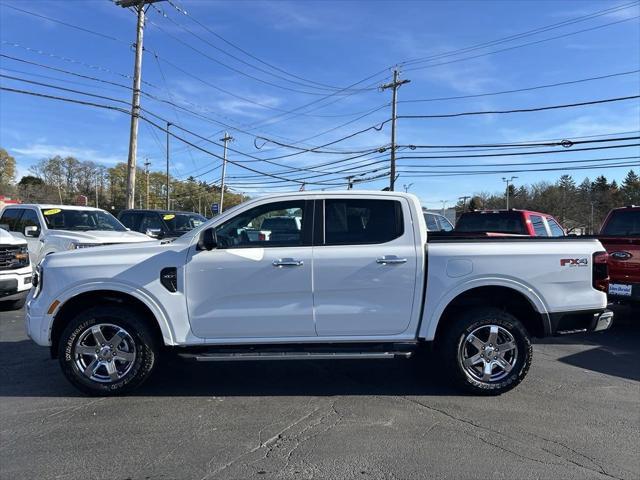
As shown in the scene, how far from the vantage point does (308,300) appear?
470 cm

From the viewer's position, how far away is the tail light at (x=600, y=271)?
4984 millimetres

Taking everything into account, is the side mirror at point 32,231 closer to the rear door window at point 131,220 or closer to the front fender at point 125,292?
the rear door window at point 131,220

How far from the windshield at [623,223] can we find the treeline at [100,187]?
285ft

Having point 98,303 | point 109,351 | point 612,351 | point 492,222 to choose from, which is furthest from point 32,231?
point 612,351

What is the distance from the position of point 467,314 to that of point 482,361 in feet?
1.51

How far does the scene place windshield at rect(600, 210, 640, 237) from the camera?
8.77 m

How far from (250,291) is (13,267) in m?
6.10

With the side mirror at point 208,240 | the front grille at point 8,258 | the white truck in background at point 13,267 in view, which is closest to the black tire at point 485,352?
the side mirror at point 208,240

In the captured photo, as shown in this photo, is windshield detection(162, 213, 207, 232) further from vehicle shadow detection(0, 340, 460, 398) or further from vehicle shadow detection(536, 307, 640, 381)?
vehicle shadow detection(536, 307, 640, 381)

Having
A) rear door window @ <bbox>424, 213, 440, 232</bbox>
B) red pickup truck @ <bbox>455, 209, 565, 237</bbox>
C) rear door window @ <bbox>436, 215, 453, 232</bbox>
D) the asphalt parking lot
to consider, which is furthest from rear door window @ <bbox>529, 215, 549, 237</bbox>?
the asphalt parking lot

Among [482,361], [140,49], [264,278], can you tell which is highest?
[140,49]

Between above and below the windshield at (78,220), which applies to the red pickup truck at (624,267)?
below

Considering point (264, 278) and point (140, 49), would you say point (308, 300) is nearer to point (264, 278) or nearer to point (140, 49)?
point (264, 278)

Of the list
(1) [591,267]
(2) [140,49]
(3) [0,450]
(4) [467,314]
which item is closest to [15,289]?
(3) [0,450]
